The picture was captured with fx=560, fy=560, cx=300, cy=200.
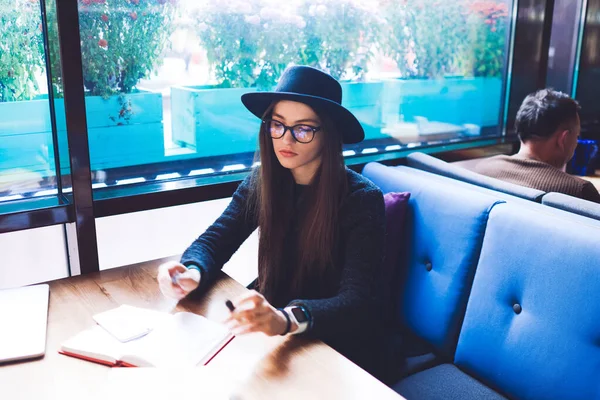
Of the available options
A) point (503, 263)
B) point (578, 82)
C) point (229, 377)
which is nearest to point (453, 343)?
point (503, 263)

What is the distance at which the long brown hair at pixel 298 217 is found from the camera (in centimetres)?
156

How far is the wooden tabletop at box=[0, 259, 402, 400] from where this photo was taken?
1.06 metres

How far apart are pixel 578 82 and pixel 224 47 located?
8.01 feet

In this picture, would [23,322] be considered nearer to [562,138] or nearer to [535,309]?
[535,309]

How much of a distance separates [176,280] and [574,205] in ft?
3.92

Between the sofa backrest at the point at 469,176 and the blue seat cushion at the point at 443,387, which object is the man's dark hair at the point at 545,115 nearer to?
the sofa backrest at the point at 469,176

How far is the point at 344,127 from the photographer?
64.3 inches

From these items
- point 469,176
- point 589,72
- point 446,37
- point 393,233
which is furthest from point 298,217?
point 589,72

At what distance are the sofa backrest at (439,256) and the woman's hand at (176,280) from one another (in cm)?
80

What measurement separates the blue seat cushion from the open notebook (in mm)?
620

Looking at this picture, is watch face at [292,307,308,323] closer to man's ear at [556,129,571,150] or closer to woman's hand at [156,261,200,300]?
woman's hand at [156,261,200,300]

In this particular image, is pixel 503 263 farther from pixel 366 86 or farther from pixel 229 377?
pixel 366 86

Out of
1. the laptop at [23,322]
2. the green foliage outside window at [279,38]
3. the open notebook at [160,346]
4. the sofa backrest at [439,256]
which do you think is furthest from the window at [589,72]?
the laptop at [23,322]

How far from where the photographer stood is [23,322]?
1.30m
